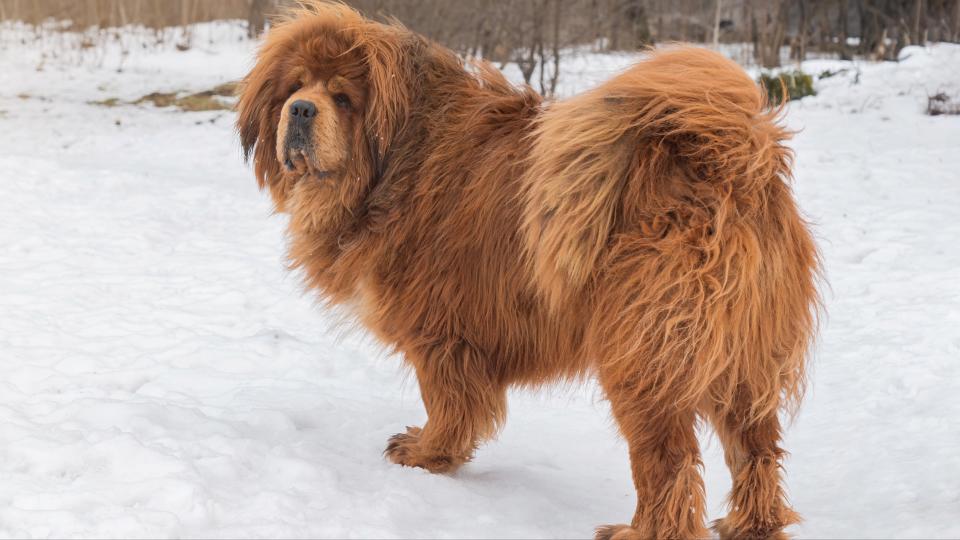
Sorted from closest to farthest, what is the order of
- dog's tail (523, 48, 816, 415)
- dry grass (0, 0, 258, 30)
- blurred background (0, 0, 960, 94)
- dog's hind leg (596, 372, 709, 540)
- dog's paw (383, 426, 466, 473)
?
dog's tail (523, 48, 816, 415), dog's hind leg (596, 372, 709, 540), dog's paw (383, 426, 466, 473), blurred background (0, 0, 960, 94), dry grass (0, 0, 258, 30)

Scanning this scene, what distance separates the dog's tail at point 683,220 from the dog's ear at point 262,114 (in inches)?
56.9

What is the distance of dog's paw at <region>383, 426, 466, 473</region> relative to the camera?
418cm

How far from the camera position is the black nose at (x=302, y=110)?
388 centimetres

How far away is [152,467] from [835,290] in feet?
17.4

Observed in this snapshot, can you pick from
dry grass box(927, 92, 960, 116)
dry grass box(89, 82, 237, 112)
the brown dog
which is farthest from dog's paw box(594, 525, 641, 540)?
dry grass box(89, 82, 237, 112)

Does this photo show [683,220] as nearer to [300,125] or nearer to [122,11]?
[300,125]

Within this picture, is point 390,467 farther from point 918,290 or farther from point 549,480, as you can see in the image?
point 918,290

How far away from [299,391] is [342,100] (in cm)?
178

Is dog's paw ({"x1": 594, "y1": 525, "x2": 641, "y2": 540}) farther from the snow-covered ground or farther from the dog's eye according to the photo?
the dog's eye

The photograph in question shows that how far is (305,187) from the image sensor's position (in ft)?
13.6

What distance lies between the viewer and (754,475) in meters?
3.36

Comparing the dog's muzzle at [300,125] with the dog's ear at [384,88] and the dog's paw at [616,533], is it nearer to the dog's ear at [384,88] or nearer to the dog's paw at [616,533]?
the dog's ear at [384,88]

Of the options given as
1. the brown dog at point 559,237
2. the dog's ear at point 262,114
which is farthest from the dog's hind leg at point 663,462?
the dog's ear at point 262,114

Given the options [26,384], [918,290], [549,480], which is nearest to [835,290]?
[918,290]
